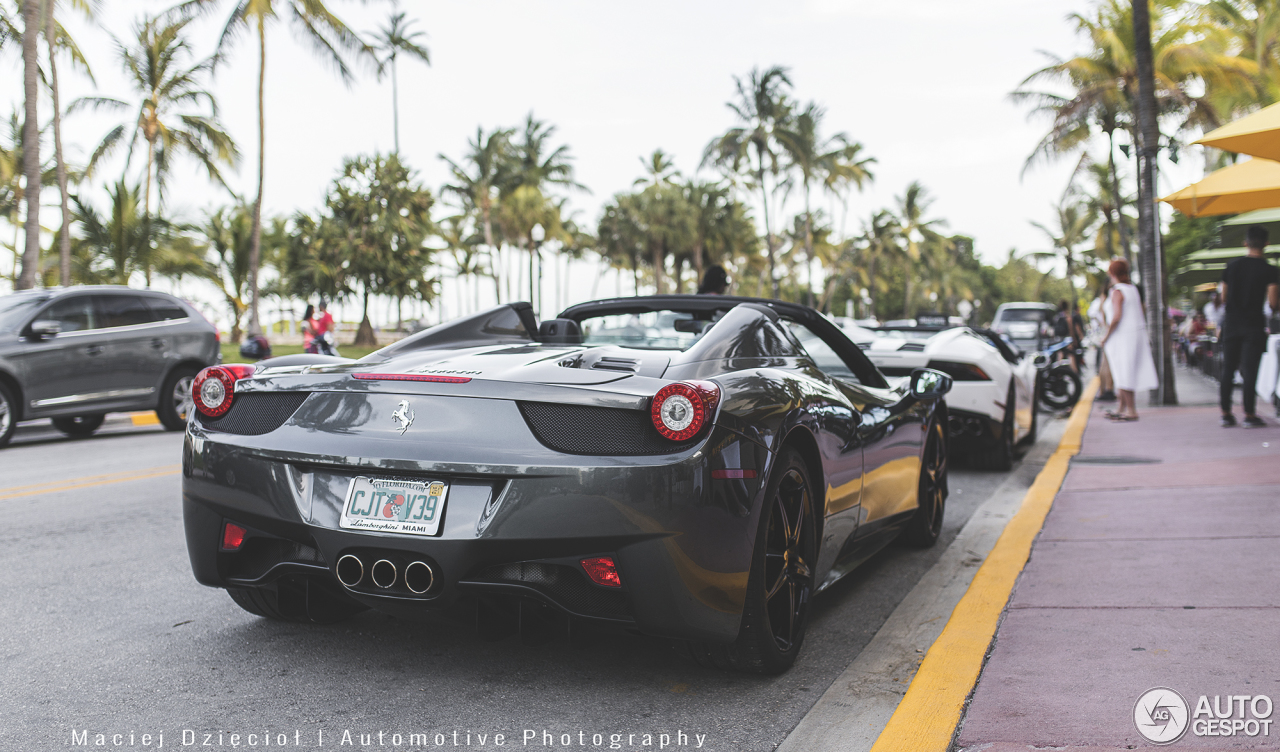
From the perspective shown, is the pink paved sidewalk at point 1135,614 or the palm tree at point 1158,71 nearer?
the pink paved sidewalk at point 1135,614

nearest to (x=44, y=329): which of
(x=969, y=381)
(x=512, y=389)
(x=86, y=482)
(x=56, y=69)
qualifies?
(x=86, y=482)

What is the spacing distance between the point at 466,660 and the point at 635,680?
592mm

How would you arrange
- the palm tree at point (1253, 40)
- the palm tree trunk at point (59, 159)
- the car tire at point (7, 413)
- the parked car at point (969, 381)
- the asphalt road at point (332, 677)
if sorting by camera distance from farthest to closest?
the palm tree at point (1253, 40) < the palm tree trunk at point (59, 159) < the car tire at point (7, 413) < the parked car at point (969, 381) < the asphalt road at point (332, 677)

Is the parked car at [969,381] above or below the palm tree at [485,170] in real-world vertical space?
below

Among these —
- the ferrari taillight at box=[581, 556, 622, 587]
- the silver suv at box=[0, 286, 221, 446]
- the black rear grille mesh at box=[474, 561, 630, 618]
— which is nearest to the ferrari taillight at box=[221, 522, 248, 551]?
the black rear grille mesh at box=[474, 561, 630, 618]

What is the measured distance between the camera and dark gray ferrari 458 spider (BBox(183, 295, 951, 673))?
2.75 metres

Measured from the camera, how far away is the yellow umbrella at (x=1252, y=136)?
24.7 feet

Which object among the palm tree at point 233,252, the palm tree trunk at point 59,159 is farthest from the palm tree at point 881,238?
the palm tree trunk at point 59,159

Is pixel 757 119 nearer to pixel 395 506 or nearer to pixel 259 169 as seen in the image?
pixel 259 169

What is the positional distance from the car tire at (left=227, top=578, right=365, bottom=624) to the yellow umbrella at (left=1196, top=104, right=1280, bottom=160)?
7285 millimetres

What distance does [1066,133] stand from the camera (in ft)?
96.1

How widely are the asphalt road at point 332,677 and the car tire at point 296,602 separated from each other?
0.23 ft

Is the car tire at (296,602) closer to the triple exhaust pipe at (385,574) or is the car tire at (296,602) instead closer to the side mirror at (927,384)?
the triple exhaust pipe at (385,574)

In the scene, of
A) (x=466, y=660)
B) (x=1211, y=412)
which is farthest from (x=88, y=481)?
(x=1211, y=412)
